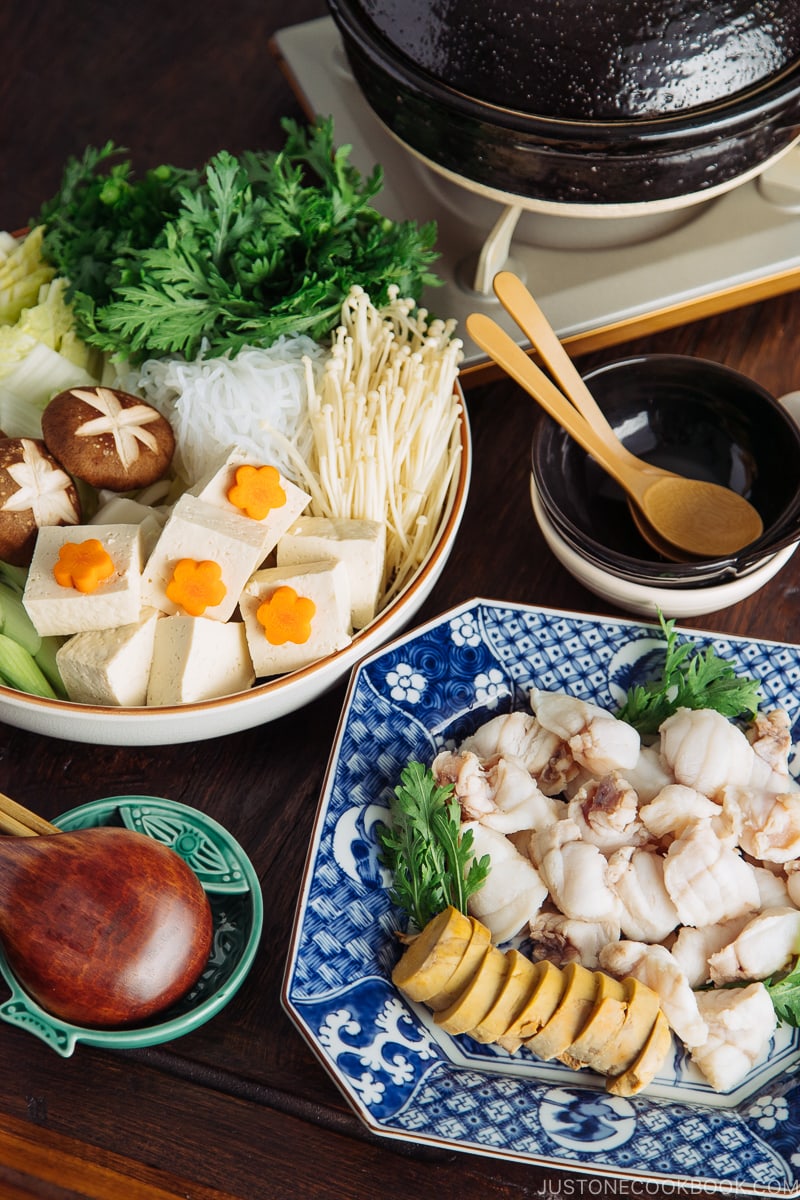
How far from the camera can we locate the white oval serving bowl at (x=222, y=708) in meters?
1.36

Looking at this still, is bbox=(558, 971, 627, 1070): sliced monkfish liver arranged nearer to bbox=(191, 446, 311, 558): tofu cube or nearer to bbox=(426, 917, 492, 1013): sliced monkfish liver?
bbox=(426, 917, 492, 1013): sliced monkfish liver

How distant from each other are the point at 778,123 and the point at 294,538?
884 millimetres

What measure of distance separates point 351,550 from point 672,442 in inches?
22.2

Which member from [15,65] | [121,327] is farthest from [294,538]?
[15,65]

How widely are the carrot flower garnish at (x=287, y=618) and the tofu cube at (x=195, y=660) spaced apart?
6 cm

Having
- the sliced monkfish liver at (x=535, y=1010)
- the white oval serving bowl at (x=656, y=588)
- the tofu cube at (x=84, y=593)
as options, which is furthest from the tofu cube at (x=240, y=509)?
the sliced monkfish liver at (x=535, y=1010)

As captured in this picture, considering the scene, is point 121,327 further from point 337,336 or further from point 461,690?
point 461,690

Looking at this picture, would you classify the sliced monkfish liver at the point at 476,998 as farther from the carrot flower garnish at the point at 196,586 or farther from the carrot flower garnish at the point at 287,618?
the carrot flower garnish at the point at 196,586

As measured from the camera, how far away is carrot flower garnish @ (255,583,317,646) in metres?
1.41

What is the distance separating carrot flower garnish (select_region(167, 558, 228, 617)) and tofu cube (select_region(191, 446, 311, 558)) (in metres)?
0.09

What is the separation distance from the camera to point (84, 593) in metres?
1.39

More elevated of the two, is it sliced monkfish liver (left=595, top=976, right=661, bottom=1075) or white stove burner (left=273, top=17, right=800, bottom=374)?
white stove burner (left=273, top=17, right=800, bottom=374)

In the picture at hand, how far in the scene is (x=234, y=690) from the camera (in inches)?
57.9

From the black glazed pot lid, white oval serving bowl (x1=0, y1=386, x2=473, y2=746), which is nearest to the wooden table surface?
white oval serving bowl (x1=0, y1=386, x2=473, y2=746)
